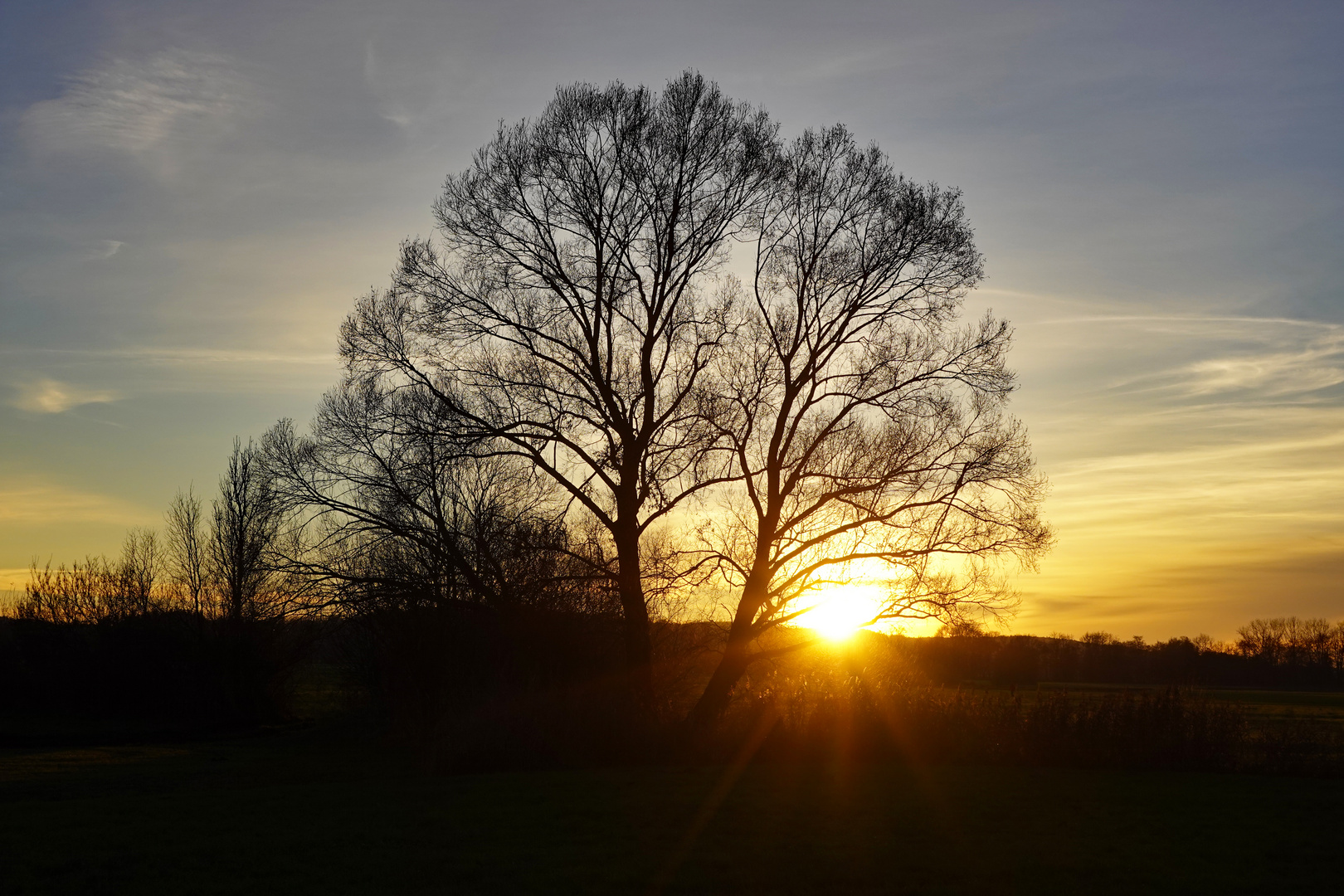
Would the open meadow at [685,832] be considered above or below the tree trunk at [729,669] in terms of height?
below

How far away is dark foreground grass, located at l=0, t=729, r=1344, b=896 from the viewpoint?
9.80 meters

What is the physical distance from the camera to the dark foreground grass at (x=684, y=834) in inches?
386

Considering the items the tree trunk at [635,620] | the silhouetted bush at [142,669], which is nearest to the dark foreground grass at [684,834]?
the tree trunk at [635,620]

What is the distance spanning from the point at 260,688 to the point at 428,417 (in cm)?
2901

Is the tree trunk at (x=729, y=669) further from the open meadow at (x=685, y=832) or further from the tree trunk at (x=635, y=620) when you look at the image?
the open meadow at (x=685, y=832)

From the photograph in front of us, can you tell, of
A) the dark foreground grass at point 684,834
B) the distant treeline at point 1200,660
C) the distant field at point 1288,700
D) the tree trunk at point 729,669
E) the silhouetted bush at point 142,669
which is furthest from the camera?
the distant treeline at point 1200,660

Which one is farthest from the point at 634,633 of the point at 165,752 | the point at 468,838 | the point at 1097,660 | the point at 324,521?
the point at 1097,660

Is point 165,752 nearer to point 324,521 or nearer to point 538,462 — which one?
point 324,521

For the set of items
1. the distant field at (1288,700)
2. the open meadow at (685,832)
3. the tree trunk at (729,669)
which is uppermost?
the tree trunk at (729,669)

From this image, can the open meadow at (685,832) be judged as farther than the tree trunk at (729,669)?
No

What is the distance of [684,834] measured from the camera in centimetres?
1217

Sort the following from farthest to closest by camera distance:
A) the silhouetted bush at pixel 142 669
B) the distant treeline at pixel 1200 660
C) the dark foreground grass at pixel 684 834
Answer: the distant treeline at pixel 1200 660
the silhouetted bush at pixel 142 669
the dark foreground grass at pixel 684 834

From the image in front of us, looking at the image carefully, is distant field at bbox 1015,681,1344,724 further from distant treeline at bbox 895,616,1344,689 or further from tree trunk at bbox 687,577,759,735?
tree trunk at bbox 687,577,759,735

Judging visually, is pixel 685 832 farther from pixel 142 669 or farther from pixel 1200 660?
pixel 1200 660
